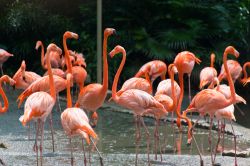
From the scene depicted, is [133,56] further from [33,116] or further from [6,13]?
[33,116]

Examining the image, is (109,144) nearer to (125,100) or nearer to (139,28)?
(125,100)

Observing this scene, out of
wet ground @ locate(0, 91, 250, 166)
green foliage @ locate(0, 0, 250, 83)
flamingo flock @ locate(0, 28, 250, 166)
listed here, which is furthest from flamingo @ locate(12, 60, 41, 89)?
green foliage @ locate(0, 0, 250, 83)

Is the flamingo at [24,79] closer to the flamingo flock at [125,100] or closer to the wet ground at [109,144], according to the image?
the wet ground at [109,144]

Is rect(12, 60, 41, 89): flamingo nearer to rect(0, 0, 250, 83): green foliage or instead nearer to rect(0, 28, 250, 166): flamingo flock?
rect(0, 28, 250, 166): flamingo flock

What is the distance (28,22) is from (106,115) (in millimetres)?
5440

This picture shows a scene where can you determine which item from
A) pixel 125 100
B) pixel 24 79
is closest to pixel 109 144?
pixel 125 100

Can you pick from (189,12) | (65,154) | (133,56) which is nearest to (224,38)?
(189,12)

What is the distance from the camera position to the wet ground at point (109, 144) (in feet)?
22.5

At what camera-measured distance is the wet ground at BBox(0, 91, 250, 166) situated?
685cm

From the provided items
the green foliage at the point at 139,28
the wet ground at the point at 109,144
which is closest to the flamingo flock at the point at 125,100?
the wet ground at the point at 109,144

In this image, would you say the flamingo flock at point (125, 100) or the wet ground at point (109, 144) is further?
the wet ground at point (109, 144)

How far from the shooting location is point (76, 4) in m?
16.1

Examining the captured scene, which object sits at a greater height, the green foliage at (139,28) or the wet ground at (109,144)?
the green foliage at (139,28)

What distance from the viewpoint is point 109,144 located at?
8.21 meters
